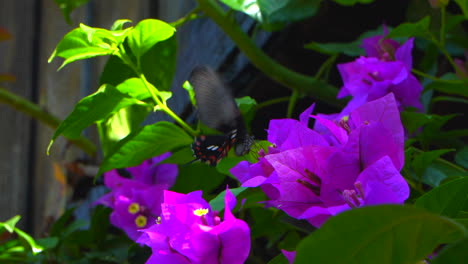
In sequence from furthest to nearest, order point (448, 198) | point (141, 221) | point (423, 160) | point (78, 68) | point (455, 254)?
point (78, 68), point (141, 221), point (423, 160), point (448, 198), point (455, 254)

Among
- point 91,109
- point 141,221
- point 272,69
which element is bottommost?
point 141,221

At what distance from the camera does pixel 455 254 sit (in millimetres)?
286

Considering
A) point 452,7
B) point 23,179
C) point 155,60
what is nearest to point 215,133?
point 155,60

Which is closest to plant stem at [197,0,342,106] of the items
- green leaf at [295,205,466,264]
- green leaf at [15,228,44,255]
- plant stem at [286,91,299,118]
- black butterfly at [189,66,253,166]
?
plant stem at [286,91,299,118]

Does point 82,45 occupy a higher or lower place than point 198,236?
higher

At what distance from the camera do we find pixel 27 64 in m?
2.20

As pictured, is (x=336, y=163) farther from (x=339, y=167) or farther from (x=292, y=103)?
(x=292, y=103)

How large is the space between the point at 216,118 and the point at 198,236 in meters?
0.27

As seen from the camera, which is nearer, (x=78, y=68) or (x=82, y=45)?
(x=82, y=45)

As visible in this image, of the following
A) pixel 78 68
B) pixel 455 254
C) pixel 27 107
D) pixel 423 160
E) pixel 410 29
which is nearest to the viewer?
pixel 455 254

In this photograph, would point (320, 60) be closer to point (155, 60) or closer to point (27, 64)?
point (155, 60)

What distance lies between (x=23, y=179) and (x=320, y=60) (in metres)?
1.38

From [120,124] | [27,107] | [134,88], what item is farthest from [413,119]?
[27,107]

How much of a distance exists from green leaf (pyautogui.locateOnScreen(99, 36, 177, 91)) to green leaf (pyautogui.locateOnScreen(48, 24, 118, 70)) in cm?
10
